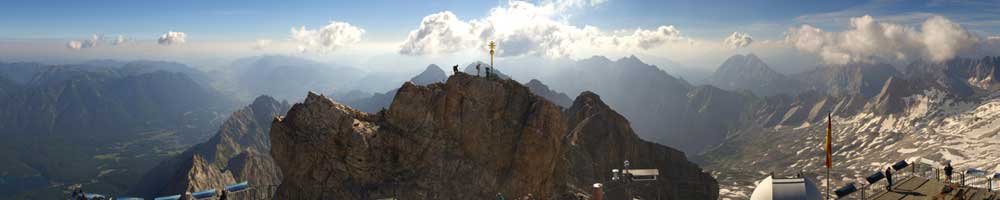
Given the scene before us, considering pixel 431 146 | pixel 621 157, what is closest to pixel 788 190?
pixel 431 146

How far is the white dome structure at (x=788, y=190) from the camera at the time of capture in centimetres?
4006

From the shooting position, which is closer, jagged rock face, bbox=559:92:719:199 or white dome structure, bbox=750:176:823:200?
white dome structure, bbox=750:176:823:200

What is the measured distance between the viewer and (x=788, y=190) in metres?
40.7

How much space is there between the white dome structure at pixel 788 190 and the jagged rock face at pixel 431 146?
103ft

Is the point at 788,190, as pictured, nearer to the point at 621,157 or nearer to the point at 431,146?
the point at 431,146

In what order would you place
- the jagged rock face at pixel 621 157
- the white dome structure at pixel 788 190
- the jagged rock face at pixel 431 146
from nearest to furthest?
the white dome structure at pixel 788 190, the jagged rock face at pixel 431 146, the jagged rock face at pixel 621 157

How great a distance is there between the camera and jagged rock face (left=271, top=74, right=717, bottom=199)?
57.5 metres

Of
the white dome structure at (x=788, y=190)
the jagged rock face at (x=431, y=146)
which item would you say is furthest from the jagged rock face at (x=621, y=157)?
the white dome structure at (x=788, y=190)

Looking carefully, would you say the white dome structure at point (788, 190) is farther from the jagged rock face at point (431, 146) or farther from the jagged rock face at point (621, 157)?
the jagged rock face at point (621, 157)

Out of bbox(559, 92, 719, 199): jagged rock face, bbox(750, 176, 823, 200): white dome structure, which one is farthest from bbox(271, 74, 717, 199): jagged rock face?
bbox(559, 92, 719, 199): jagged rock face

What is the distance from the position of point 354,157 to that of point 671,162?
442 feet

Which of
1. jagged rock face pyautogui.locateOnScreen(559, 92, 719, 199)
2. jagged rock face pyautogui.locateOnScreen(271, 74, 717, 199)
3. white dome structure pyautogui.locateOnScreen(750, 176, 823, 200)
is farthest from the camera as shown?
jagged rock face pyautogui.locateOnScreen(559, 92, 719, 199)

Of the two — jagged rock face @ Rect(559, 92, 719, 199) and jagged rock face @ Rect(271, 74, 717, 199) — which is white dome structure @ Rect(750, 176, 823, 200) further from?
jagged rock face @ Rect(559, 92, 719, 199)

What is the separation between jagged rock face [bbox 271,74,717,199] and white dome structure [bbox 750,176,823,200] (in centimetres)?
3146
